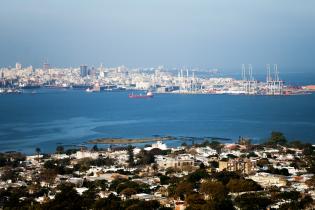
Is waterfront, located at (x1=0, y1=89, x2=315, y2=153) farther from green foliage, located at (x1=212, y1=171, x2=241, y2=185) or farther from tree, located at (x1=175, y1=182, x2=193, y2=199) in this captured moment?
tree, located at (x1=175, y1=182, x2=193, y2=199)

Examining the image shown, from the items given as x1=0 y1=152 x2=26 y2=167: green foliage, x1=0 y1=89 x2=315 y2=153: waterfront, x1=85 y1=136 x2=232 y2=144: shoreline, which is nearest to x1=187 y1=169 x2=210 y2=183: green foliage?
x1=0 y1=152 x2=26 y2=167: green foliage

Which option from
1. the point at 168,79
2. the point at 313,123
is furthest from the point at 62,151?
the point at 168,79

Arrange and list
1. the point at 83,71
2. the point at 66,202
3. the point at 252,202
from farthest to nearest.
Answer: the point at 83,71, the point at 66,202, the point at 252,202

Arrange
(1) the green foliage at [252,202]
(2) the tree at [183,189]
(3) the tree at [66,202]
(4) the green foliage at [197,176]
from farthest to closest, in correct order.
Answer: (4) the green foliage at [197,176] < (2) the tree at [183,189] < (3) the tree at [66,202] < (1) the green foliage at [252,202]

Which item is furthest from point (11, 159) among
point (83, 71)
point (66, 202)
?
point (83, 71)

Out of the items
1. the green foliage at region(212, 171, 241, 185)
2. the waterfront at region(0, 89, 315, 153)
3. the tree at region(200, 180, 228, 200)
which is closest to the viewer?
the tree at region(200, 180, 228, 200)

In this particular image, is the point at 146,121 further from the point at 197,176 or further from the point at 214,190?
the point at 214,190

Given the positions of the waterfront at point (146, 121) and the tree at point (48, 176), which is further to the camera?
the waterfront at point (146, 121)

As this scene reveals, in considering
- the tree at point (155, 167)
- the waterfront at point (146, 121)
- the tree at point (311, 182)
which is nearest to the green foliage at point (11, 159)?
the waterfront at point (146, 121)

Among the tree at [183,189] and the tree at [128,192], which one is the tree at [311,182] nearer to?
the tree at [183,189]
